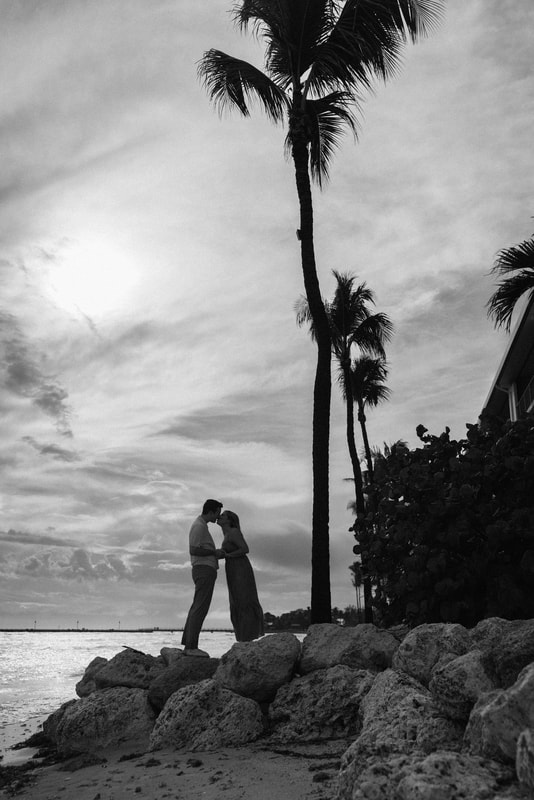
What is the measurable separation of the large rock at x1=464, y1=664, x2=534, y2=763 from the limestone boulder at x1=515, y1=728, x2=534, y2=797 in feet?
0.99

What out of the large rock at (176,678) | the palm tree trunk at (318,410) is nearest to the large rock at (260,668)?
the large rock at (176,678)

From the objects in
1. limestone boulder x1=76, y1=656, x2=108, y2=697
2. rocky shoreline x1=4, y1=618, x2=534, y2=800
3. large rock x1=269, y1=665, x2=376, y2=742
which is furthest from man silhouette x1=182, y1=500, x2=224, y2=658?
large rock x1=269, y1=665, x2=376, y2=742

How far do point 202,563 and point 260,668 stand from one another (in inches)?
81.6

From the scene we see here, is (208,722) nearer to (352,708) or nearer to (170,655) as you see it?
(352,708)

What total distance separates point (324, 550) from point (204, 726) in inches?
189

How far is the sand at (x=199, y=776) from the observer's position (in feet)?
15.5

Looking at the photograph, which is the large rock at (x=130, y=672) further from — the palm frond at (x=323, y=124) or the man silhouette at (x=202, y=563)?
the palm frond at (x=323, y=124)

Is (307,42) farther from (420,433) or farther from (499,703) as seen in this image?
(499,703)

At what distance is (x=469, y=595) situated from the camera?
7199mm

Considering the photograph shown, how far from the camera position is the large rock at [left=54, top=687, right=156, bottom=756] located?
7391mm

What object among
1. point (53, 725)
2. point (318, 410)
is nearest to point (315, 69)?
point (318, 410)

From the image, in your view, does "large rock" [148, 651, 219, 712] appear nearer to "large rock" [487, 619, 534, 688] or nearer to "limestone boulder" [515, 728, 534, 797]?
"large rock" [487, 619, 534, 688]

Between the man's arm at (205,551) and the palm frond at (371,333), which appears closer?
the man's arm at (205,551)

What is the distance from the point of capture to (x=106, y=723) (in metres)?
7.63
